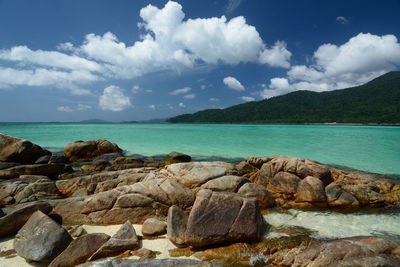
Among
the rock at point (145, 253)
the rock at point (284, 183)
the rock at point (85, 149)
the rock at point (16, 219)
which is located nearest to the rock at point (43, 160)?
the rock at point (85, 149)

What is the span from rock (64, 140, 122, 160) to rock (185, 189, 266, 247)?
1816cm

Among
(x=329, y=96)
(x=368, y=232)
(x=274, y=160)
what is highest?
(x=329, y=96)

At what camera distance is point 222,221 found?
17.8ft

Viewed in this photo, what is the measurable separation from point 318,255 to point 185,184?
5.04 m

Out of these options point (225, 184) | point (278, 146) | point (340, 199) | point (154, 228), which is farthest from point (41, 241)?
point (278, 146)

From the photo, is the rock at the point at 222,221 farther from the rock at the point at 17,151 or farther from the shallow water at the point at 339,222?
the rock at the point at 17,151

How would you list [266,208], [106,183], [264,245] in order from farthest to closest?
[106,183], [266,208], [264,245]

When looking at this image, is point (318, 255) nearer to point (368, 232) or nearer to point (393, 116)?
point (368, 232)

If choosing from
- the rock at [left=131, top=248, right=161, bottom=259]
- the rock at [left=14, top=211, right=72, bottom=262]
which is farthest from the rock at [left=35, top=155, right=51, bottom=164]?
the rock at [left=131, top=248, right=161, bottom=259]

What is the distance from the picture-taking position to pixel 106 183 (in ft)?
30.3

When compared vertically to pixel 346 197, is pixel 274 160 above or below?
above

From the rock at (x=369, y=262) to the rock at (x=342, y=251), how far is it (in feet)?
0.76

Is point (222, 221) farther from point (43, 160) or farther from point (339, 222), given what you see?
point (43, 160)

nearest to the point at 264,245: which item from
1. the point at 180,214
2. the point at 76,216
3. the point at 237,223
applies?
the point at 237,223
